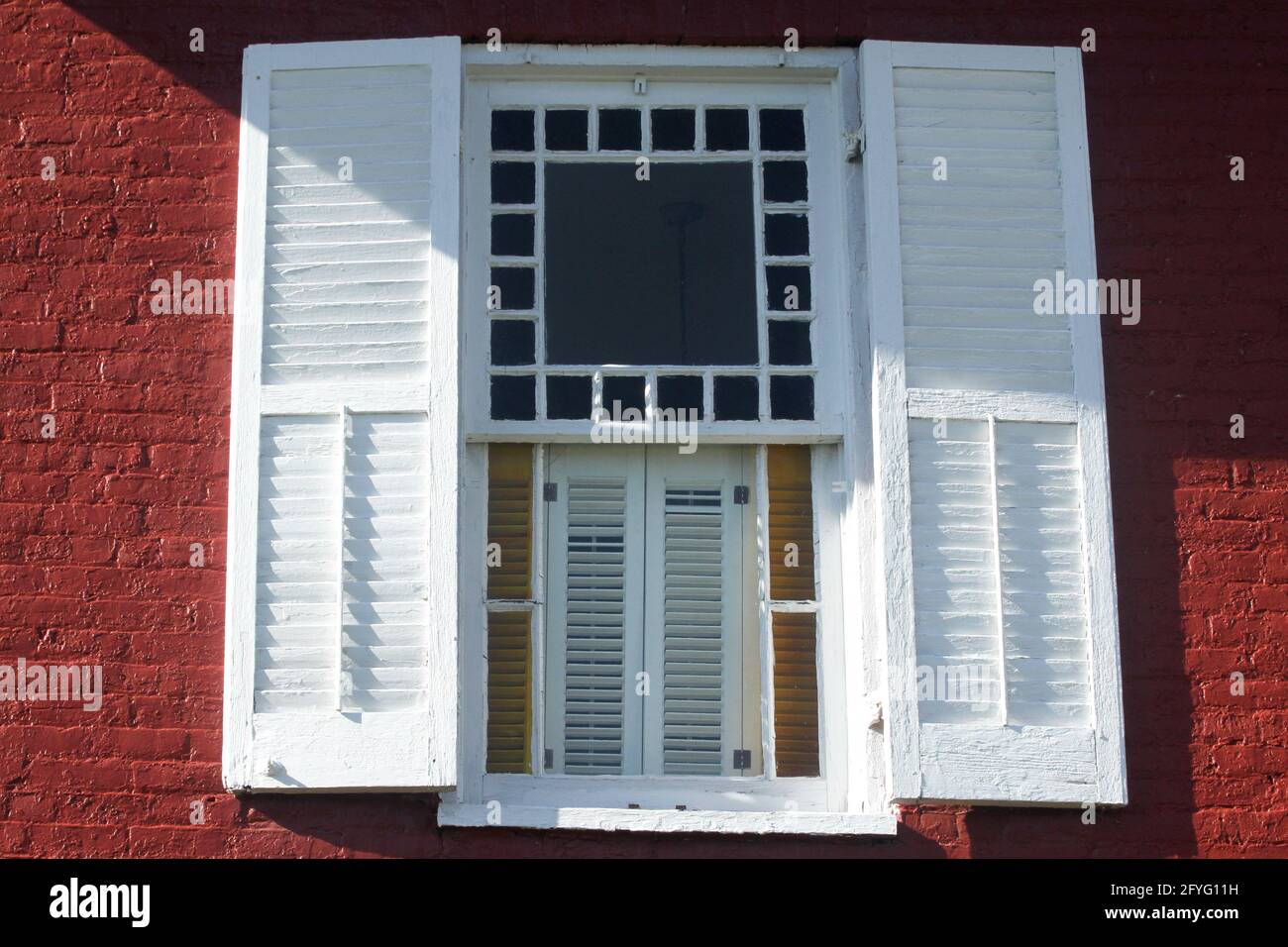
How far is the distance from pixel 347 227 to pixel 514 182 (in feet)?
1.88

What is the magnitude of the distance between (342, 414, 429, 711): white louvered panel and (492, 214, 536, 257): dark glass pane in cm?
67

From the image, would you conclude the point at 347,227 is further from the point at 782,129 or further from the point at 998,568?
the point at 998,568

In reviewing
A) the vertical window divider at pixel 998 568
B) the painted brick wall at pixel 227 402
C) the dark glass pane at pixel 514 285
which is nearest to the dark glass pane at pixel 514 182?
the dark glass pane at pixel 514 285

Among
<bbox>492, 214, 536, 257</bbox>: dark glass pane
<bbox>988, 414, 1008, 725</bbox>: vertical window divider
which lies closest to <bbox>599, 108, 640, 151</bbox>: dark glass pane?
<bbox>492, 214, 536, 257</bbox>: dark glass pane

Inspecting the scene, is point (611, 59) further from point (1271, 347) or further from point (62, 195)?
point (1271, 347)

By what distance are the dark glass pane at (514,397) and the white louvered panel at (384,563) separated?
0.29 m

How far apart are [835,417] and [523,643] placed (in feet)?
3.82

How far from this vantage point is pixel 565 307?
5465mm

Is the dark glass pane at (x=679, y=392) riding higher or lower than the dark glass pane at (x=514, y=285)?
lower

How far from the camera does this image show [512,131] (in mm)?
5594

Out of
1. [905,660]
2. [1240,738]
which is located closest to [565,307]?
[905,660]

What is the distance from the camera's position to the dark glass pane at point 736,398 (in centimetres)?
534

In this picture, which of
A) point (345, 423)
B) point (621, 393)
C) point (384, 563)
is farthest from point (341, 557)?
point (621, 393)

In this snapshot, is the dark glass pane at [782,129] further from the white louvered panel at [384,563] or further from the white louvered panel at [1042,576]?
the white louvered panel at [384,563]
